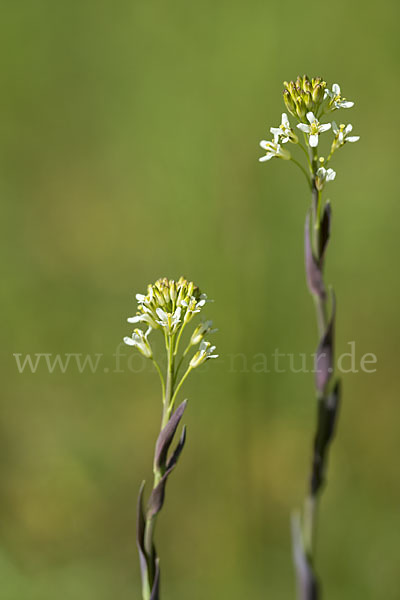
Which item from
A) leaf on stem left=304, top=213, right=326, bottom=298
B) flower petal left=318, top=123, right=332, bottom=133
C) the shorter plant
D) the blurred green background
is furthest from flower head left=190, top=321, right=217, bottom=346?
the blurred green background

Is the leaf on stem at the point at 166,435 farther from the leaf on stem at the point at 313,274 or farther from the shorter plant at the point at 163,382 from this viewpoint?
the leaf on stem at the point at 313,274

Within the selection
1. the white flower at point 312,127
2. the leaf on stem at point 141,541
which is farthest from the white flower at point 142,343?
the white flower at point 312,127

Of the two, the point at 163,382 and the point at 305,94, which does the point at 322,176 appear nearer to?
the point at 305,94

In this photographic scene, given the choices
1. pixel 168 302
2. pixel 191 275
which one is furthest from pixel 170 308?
pixel 191 275

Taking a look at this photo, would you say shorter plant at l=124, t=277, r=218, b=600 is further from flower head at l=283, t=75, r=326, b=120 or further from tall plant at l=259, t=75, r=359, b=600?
flower head at l=283, t=75, r=326, b=120

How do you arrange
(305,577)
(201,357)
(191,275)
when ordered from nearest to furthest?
(305,577) < (201,357) < (191,275)

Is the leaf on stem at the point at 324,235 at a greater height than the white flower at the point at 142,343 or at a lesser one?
greater

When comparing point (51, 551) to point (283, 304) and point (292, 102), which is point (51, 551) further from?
point (292, 102)
